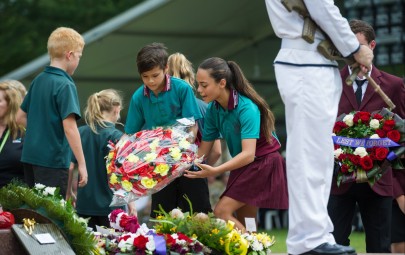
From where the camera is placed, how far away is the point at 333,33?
639 centimetres

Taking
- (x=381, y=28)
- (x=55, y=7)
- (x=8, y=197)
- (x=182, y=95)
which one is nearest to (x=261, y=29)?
A: (x=381, y=28)

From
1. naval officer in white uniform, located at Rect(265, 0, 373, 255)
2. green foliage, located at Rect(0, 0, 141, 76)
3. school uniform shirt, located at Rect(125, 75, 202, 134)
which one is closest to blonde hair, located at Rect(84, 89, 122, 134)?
school uniform shirt, located at Rect(125, 75, 202, 134)

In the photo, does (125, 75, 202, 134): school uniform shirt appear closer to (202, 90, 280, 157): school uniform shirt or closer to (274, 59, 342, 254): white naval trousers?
(202, 90, 280, 157): school uniform shirt

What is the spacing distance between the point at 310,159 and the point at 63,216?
159cm

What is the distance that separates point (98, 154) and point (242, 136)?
6.80 feet

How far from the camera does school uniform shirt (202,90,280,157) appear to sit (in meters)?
8.05

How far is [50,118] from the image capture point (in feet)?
27.6

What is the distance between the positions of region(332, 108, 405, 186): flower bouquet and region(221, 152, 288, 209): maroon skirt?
0.46 meters

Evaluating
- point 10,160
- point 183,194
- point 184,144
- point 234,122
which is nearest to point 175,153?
point 184,144

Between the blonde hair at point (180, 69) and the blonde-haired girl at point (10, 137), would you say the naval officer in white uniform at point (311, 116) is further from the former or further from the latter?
the blonde-haired girl at point (10, 137)

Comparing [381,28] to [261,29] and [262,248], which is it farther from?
[262,248]

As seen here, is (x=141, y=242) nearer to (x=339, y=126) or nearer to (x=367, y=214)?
(x=339, y=126)

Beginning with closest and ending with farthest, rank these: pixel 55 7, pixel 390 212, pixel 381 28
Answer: pixel 390 212 → pixel 381 28 → pixel 55 7

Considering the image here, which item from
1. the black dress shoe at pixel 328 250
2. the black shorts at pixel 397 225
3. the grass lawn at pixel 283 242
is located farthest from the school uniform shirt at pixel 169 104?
the grass lawn at pixel 283 242
